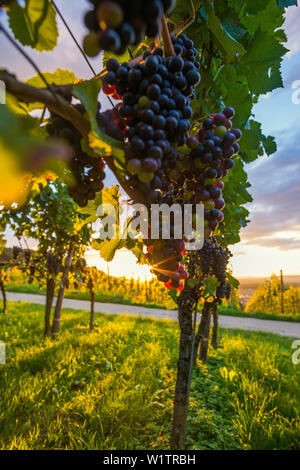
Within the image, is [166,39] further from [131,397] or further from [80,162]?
[131,397]

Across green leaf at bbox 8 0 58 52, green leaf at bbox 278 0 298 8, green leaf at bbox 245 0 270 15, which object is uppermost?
green leaf at bbox 278 0 298 8

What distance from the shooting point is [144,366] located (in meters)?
5.06

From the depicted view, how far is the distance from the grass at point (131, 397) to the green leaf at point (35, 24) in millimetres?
3254

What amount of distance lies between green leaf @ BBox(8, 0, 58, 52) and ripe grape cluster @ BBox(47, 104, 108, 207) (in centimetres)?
19

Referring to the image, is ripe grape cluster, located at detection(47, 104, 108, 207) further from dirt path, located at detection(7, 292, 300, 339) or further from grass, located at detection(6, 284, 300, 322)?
grass, located at detection(6, 284, 300, 322)

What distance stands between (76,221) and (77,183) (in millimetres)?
5381

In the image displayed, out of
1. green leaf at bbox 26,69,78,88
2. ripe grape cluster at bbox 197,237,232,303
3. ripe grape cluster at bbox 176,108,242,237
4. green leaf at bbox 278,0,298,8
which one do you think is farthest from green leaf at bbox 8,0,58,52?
ripe grape cluster at bbox 197,237,232,303

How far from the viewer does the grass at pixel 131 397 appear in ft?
9.70

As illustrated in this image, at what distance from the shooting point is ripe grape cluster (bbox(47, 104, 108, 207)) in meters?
0.73

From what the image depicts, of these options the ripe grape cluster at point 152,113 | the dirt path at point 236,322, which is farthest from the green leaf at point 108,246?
the dirt path at point 236,322

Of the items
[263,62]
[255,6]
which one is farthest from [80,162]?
[255,6]

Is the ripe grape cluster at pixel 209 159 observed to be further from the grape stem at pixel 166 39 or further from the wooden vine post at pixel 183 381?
the wooden vine post at pixel 183 381

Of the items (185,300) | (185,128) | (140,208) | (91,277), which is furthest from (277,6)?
(91,277)

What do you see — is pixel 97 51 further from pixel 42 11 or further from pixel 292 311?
pixel 292 311
